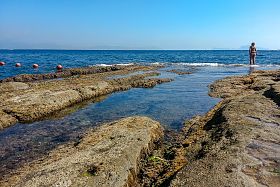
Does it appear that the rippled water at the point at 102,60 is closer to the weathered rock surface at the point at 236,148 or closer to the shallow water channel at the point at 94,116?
the shallow water channel at the point at 94,116

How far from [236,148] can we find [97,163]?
3.40m

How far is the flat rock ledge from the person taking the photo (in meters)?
6.64

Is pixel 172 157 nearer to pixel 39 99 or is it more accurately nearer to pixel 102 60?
pixel 39 99

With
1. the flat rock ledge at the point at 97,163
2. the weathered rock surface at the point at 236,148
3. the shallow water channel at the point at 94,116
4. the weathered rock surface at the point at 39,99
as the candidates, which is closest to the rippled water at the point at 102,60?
the weathered rock surface at the point at 39,99

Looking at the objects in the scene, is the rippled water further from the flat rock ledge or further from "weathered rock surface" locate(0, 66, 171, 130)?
the flat rock ledge

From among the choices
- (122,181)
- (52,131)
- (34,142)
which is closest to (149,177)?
(122,181)

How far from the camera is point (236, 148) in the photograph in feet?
24.6

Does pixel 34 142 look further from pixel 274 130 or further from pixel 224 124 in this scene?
pixel 274 130

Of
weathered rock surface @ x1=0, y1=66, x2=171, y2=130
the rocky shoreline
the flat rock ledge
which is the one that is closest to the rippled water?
weathered rock surface @ x1=0, y1=66, x2=171, y2=130

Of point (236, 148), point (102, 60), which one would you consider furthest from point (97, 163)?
point (102, 60)

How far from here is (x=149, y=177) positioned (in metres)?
7.61

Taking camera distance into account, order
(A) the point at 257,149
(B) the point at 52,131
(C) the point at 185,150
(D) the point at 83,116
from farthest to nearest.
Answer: (D) the point at 83,116 < (B) the point at 52,131 < (C) the point at 185,150 < (A) the point at 257,149

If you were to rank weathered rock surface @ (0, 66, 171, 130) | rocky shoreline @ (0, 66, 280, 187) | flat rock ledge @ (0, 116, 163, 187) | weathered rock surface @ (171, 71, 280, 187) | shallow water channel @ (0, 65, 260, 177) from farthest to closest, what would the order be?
weathered rock surface @ (0, 66, 171, 130) → shallow water channel @ (0, 65, 260, 177) → flat rock ledge @ (0, 116, 163, 187) → rocky shoreline @ (0, 66, 280, 187) → weathered rock surface @ (171, 71, 280, 187)

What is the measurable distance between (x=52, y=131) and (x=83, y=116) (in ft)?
7.99
